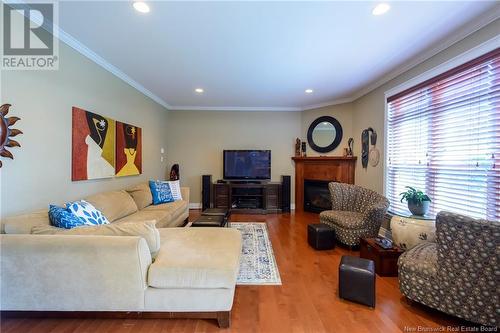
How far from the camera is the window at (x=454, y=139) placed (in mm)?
2213

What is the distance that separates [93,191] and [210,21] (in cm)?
264

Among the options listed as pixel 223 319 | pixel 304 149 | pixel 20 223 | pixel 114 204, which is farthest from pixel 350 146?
pixel 20 223

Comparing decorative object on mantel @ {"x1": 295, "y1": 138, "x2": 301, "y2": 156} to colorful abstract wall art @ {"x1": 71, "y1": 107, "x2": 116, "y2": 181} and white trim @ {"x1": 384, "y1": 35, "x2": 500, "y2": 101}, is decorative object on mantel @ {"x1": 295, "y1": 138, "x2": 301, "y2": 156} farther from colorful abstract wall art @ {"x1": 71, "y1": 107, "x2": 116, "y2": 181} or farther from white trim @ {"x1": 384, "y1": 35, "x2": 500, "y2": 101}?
colorful abstract wall art @ {"x1": 71, "y1": 107, "x2": 116, "y2": 181}

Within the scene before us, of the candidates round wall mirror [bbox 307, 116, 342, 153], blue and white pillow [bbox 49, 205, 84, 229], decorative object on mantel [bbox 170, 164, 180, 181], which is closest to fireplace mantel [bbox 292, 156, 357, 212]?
round wall mirror [bbox 307, 116, 342, 153]

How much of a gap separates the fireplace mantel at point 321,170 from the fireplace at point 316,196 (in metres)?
0.10

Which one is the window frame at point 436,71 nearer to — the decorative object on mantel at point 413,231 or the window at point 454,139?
the window at point 454,139

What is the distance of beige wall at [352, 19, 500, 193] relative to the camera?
2.33 m

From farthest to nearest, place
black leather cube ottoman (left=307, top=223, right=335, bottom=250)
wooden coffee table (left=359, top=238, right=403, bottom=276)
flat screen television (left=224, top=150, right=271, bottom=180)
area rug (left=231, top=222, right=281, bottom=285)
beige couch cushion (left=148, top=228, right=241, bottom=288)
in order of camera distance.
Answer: flat screen television (left=224, top=150, right=271, bottom=180) → black leather cube ottoman (left=307, top=223, right=335, bottom=250) → wooden coffee table (left=359, top=238, right=403, bottom=276) → area rug (left=231, top=222, right=281, bottom=285) → beige couch cushion (left=148, top=228, right=241, bottom=288)

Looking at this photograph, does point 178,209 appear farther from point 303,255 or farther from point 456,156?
point 456,156

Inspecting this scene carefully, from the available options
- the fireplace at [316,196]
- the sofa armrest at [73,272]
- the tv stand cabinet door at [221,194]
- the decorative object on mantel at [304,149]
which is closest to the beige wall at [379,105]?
the fireplace at [316,196]

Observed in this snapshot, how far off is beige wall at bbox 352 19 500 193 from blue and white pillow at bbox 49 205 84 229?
13.9 feet

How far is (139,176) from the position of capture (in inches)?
175

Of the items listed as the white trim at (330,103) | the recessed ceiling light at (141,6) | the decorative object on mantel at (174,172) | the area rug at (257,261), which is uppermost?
the white trim at (330,103)

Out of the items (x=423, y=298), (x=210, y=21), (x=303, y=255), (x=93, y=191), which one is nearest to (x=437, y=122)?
(x=423, y=298)
